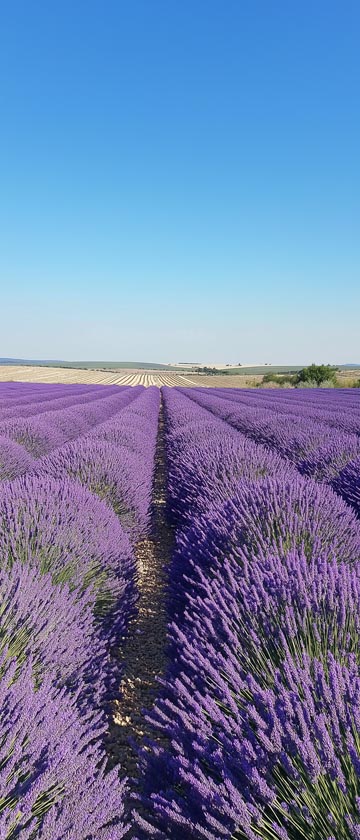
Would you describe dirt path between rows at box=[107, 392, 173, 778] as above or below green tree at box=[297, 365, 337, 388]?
below

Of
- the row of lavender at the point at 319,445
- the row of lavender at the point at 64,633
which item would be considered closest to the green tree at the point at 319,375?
the row of lavender at the point at 319,445

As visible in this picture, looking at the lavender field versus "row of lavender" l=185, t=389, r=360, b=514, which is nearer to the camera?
the lavender field

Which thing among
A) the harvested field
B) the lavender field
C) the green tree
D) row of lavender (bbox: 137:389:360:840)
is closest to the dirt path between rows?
the lavender field

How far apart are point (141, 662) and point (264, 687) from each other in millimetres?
1416

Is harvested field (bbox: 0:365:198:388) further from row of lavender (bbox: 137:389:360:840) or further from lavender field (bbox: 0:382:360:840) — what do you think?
row of lavender (bbox: 137:389:360:840)

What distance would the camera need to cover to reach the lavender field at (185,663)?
0.94 meters

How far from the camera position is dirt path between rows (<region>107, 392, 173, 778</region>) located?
1.94 meters

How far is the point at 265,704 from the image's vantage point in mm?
1067

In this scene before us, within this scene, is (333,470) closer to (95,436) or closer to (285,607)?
(95,436)

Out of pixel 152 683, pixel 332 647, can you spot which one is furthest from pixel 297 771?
pixel 152 683

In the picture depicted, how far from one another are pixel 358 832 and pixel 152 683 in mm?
1749

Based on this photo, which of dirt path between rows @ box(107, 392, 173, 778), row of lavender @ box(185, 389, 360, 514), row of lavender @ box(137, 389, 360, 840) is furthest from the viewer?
row of lavender @ box(185, 389, 360, 514)

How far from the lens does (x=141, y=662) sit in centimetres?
248

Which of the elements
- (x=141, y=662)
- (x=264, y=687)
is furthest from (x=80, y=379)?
(x=264, y=687)
